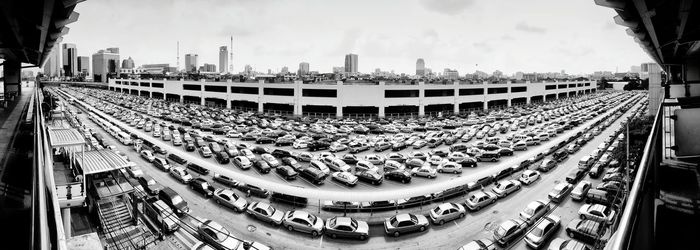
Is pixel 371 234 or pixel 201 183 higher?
pixel 201 183

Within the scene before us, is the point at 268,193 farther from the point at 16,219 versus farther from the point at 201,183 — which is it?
the point at 16,219

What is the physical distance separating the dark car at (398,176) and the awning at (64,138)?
456 inches

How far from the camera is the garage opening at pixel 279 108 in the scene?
129 feet

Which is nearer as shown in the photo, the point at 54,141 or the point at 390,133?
the point at 54,141

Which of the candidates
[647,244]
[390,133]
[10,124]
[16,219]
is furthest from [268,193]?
[390,133]

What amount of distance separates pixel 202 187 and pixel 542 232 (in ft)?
42.2

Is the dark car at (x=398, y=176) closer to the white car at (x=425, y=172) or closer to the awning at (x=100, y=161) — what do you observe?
the white car at (x=425, y=172)

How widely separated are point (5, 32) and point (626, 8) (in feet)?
36.2

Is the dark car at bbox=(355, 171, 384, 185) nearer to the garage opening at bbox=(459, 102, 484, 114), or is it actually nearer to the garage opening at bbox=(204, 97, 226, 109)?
the garage opening at bbox=(459, 102, 484, 114)

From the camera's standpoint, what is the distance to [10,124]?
344 inches

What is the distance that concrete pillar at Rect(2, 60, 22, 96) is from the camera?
14.9 metres

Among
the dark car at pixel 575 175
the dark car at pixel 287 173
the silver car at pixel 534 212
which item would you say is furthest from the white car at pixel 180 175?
the dark car at pixel 575 175

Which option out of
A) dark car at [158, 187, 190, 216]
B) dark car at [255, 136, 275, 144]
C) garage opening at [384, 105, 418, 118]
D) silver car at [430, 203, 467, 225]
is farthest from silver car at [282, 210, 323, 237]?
garage opening at [384, 105, 418, 118]

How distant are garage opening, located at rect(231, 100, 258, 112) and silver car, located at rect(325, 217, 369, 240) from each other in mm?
33923
